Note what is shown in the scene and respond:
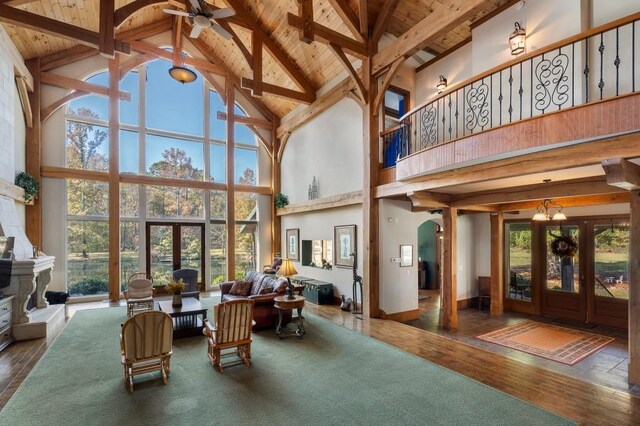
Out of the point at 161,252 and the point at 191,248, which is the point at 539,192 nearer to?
the point at 191,248

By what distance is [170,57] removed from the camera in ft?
32.4

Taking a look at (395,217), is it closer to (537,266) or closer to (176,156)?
(537,266)

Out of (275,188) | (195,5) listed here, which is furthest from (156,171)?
(195,5)

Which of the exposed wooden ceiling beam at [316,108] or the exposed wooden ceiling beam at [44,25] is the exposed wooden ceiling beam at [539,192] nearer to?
the exposed wooden ceiling beam at [316,108]

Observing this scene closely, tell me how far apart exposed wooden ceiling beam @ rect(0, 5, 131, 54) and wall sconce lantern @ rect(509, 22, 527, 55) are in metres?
8.25

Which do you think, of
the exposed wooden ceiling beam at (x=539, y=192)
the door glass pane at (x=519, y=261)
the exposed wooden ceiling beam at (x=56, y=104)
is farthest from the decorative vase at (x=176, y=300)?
the door glass pane at (x=519, y=261)

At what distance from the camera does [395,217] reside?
738 cm

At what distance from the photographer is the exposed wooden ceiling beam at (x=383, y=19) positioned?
6820mm

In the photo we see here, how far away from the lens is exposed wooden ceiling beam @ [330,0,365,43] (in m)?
6.96

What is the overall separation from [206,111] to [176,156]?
1.86m

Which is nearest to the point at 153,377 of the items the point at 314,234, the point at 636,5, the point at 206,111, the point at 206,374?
the point at 206,374

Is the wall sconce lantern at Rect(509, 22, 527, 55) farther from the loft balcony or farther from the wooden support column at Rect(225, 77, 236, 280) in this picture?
the wooden support column at Rect(225, 77, 236, 280)

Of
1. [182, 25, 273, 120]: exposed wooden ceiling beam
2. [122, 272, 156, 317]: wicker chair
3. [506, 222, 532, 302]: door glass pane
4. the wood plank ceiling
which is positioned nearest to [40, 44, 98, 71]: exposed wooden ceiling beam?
the wood plank ceiling

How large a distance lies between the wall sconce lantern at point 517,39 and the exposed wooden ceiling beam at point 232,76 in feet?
26.2
